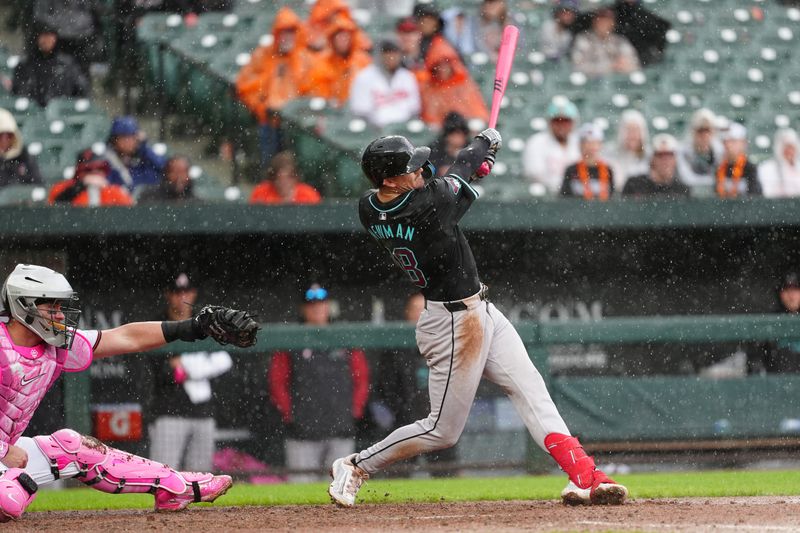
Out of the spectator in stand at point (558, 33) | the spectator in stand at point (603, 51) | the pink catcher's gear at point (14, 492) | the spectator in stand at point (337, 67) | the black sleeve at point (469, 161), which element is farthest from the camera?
the spectator in stand at point (558, 33)

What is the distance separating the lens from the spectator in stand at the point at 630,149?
9859mm

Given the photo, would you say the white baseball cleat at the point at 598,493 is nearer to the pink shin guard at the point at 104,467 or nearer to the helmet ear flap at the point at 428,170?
the helmet ear flap at the point at 428,170

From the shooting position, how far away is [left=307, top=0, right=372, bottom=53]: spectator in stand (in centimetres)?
1061

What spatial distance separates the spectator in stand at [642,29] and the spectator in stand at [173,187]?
4.83 metres

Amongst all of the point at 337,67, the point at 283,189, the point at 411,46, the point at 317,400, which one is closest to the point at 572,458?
the point at 317,400

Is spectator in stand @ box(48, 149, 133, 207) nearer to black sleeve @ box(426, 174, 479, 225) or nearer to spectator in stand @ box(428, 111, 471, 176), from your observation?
spectator in stand @ box(428, 111, 471, 176)

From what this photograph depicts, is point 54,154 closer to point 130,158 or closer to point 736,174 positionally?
point 130,158

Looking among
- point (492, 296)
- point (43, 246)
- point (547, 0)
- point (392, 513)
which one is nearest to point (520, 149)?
point (492, 296)

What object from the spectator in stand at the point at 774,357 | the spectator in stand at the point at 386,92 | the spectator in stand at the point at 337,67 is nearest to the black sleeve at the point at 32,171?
the spectator in stand at the point at 337,67

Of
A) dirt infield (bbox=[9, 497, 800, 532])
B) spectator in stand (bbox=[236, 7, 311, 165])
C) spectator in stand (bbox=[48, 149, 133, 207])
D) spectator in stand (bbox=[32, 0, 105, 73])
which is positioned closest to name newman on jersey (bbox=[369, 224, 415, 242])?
dirt infield (bbox=[9, 497, 800, 532])

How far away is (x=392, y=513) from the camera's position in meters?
5.10

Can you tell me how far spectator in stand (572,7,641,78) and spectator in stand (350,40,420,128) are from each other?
1.97 meters

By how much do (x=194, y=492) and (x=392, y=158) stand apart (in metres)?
1.72

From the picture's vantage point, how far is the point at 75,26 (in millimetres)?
11016
